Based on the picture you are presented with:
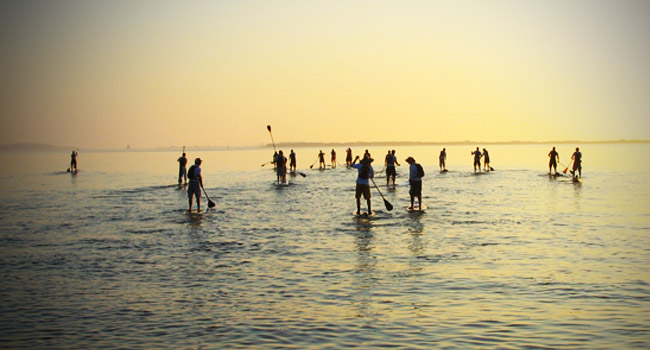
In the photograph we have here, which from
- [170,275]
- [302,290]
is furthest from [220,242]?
[302,290]

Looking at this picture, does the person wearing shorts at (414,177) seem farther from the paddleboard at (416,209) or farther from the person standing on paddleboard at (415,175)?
the paddleboard at (416,209)

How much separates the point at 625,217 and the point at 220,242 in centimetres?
1345

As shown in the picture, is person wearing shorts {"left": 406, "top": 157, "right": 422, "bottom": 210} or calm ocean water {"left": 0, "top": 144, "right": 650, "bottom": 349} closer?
calm ocean water {"left": 0, "top": 144, "right": 650, "bottom": 349}

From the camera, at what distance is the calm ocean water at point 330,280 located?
719 cm

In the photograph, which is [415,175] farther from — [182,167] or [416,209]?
[182,167]

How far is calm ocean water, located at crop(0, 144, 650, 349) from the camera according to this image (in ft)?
23.6

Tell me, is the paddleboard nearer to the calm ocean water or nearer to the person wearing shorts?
the person wearing shorts

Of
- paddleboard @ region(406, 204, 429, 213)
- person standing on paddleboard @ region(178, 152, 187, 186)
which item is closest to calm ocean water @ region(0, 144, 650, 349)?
paddleboard @ region(406, 204, 429, 213)

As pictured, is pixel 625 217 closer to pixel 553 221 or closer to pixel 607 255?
pixel 553 221

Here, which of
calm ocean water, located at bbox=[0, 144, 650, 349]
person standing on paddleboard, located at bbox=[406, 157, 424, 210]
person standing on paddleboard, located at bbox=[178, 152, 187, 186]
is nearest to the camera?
calm ocean water, located at bbox=[0, 144, 650, 349]

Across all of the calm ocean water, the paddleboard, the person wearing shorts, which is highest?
the person wearing shorts

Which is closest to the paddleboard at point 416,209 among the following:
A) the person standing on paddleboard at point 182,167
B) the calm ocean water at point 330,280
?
the calm ocean water at point 330,280

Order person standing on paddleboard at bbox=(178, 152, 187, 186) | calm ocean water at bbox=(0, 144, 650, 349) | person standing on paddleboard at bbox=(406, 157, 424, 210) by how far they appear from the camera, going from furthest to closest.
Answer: person standing on paddleboard at bbox=(178, 152, 187, 186)
person standing on paddleboard at bbox=(406, 157, 424, 210)
calm ocean water at bbox=(0, 144, 650, 349)

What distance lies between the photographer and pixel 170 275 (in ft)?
35.6
